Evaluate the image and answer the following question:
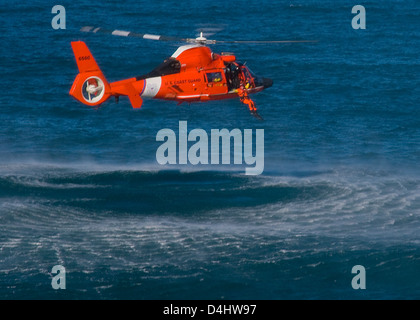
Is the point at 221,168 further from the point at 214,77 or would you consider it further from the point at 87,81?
the point at 87,81

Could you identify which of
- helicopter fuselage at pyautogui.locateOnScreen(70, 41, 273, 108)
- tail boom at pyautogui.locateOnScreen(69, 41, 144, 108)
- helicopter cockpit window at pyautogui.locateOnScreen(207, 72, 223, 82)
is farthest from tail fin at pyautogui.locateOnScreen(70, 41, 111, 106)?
helicopter cockpit window at pyautogui.locateOnScreen(207, 72, 223, 82)

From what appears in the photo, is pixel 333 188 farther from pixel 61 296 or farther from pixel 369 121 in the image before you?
pixel 61 296

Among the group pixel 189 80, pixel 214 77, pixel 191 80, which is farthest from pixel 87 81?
pixel 214 77

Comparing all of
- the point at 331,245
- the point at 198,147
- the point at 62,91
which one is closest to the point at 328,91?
the point at 198,147

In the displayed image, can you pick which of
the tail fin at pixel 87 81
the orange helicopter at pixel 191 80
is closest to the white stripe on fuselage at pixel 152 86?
the orange helicopter at pixel 191 80

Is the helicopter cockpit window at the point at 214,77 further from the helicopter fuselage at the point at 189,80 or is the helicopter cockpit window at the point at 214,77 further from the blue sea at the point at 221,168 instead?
the blue sea at the point at 221,168

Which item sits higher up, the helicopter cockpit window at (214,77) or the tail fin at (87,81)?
the helicopter cockpit window at (214,77)
